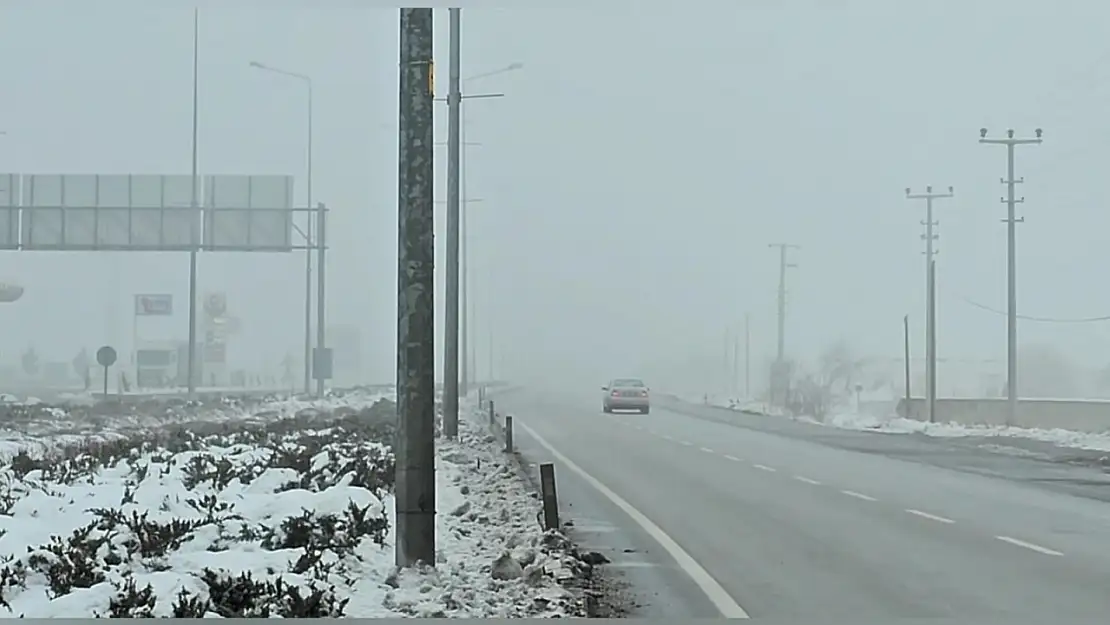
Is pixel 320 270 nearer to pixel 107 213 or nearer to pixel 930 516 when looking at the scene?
pixel 107 213

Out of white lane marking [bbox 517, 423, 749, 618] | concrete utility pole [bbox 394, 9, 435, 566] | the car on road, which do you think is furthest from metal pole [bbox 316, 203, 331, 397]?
concrete utility pole [bbox 394, 9, 435, 566]

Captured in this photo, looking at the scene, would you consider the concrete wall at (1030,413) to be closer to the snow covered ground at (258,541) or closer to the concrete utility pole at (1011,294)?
the concrete utility pole at (1011,294)

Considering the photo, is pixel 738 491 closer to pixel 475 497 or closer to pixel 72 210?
pixel 475 497

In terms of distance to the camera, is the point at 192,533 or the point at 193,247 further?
the point at 193,247

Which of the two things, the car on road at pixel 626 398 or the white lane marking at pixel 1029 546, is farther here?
the car on road at pixel 626 398

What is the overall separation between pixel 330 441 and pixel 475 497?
7401 mm

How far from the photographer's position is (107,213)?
44781 millimetres

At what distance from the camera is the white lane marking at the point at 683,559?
1095cm

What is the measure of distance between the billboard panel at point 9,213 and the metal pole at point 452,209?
19.1 m

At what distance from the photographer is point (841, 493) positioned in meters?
21.4

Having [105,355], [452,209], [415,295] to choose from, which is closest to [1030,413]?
[452,209]

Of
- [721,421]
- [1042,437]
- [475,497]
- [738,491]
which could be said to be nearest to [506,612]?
[475,497]

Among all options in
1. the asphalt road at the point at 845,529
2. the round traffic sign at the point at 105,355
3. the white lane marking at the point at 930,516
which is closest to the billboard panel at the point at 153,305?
the round traffic sign at the point at 105,355

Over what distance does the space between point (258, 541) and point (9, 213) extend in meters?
35.3
